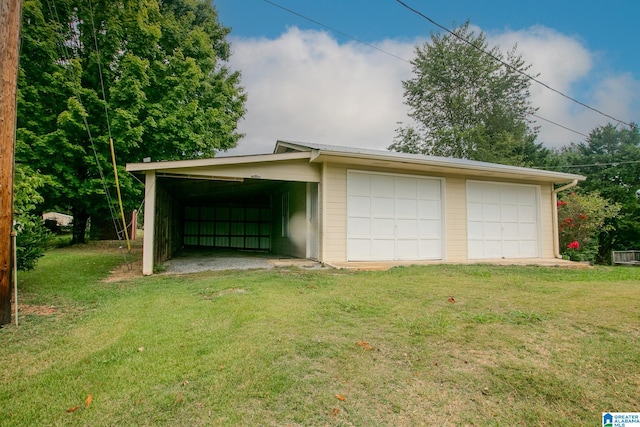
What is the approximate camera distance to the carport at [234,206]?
7414mm

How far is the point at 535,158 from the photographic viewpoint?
24125 mm

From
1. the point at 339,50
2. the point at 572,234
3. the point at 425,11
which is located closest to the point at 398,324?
the point at 425,11

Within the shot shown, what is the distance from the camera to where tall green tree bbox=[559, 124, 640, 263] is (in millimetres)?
14633

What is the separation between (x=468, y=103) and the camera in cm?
2542

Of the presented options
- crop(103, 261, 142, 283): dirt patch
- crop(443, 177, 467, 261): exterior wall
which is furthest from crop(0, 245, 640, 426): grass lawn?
crop(443, 177, 467, 261): exterior wall

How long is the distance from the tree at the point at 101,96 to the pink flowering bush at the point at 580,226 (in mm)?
13954

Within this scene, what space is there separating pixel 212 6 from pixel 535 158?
22983 mm

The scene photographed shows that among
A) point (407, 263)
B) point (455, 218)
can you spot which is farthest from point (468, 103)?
point (407, 263)

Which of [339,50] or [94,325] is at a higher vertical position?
[339,50]

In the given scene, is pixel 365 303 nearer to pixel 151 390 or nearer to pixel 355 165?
pixel 151 390

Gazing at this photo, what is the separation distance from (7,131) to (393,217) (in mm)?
7685

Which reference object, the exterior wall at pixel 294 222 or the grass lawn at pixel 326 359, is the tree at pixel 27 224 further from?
the exterior wall at pixel 294 222
